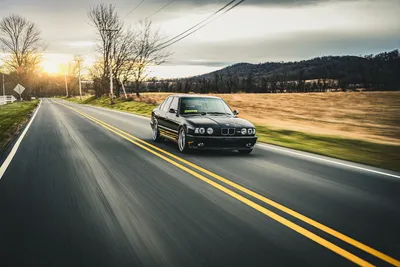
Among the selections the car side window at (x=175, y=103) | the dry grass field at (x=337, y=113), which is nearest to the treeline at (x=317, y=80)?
the dry grass field at (x=337, y=113)

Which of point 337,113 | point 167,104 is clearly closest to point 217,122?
point 167,104

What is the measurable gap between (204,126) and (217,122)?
396 mm

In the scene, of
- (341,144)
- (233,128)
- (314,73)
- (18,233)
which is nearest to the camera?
(18,233)

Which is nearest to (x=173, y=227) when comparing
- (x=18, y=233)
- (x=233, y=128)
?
(x=18, y=233)

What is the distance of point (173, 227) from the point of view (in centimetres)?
424

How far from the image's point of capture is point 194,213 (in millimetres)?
4754

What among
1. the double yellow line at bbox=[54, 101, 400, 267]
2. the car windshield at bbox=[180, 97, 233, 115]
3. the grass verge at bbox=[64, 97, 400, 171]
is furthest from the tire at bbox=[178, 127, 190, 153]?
the grass verge at bbox=[64, 97, 400, 171]

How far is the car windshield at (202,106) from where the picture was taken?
421 inches

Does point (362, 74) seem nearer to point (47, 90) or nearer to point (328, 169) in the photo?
point (328, 169)

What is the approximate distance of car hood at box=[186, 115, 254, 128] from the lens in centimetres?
946

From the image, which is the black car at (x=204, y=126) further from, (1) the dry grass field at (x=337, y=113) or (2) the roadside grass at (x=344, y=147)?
(1) the dry grass field at (x=337, y=113)

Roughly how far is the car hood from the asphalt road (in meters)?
1.18

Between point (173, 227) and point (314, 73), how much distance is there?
349 feet

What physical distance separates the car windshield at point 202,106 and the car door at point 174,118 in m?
0.22
